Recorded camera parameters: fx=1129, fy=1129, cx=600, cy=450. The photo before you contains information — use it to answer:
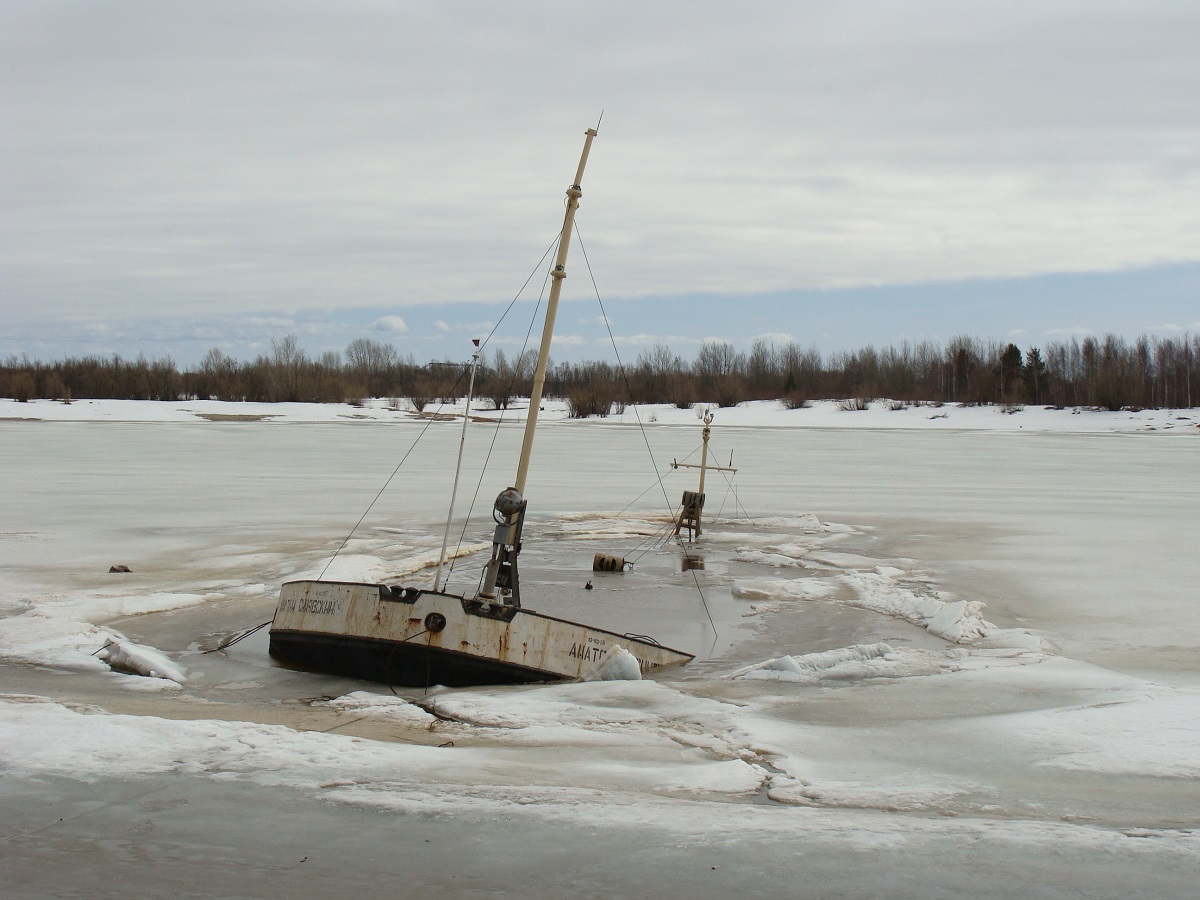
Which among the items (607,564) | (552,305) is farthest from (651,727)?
(607,564)

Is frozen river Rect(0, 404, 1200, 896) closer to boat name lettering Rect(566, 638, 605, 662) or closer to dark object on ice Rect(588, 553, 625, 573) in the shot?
dark object on ice Rect(588, 553, 625, 573)

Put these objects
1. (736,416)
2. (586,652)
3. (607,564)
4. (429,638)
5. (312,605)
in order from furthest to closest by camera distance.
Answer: (736,416), (607,564), (312,605), (586,652), (429,638)

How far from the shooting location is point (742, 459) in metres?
35.4

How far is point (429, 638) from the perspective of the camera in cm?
841

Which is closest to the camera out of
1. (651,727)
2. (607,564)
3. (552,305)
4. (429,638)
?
(651,727)

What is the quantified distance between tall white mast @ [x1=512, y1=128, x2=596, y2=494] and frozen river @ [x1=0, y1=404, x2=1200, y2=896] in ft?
7.08

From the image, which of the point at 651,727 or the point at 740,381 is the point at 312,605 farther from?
the point at 740,381

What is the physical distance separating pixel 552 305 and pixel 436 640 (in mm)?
3266

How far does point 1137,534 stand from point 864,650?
9667mm

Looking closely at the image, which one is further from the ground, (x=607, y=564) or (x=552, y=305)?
(x=552, y=305)

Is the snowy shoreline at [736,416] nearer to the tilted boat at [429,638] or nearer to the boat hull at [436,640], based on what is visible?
the tilted boat at [429,638]

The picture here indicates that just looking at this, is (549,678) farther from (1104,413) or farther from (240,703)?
(1104,413)

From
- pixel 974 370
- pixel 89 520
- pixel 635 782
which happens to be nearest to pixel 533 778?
pixel 635 782

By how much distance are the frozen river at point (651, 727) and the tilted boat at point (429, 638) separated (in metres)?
0.28
